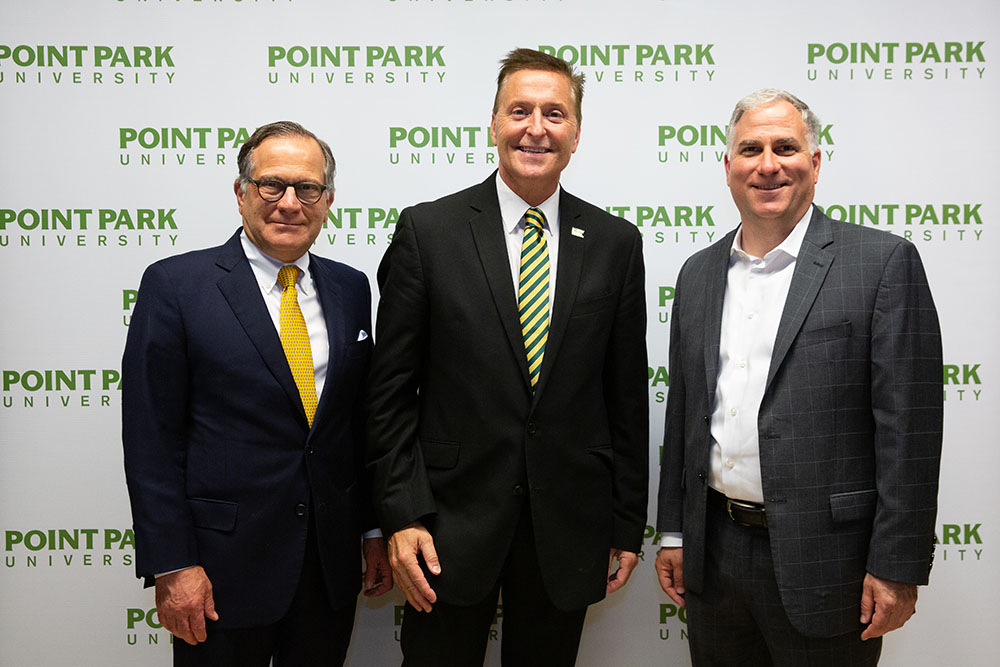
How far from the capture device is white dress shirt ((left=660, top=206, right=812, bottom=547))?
166 cm

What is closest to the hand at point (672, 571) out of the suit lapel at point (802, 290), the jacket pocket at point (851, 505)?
the jacket pocket at point (851, 505)

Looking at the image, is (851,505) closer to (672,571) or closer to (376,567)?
(672,571)

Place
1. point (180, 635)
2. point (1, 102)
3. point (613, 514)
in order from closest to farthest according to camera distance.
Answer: point (180, 635)
point (613, 514)
point (1, 102)

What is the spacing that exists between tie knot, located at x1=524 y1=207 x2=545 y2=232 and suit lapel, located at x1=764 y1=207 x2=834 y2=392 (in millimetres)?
614

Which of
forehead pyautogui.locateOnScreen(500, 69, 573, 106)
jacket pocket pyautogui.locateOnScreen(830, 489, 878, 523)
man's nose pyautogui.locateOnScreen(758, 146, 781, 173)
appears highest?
forehead pyautogui.locateOnScreen(500, 69, 573, 106)

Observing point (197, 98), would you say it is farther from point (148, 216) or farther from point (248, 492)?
point (248, 492)

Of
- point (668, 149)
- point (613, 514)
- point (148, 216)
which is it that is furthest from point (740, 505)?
point (148, 216)

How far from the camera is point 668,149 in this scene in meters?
2.38

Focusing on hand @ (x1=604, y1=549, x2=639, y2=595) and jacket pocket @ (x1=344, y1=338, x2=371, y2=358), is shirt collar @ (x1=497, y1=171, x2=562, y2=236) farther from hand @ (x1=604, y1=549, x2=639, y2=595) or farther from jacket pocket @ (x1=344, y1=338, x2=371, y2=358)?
hand @ (x1=604, y1=549, x2=639, y2=595)

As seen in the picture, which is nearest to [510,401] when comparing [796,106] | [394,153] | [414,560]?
[414,560]

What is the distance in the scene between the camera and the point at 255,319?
1694 mm

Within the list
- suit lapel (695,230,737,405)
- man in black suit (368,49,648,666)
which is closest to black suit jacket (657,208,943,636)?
suit lapel (695,230,737,405)

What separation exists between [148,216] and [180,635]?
1385mm

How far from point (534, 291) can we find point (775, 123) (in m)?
0.71
